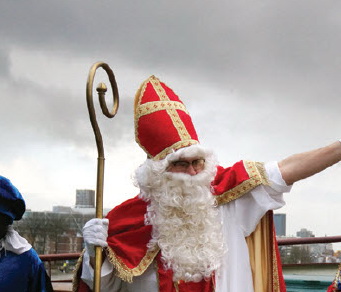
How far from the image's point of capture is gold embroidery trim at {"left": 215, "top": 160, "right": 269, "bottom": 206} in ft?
12.4

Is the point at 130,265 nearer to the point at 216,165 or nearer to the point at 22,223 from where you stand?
the point at 216,165

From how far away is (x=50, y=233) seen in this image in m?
59.1

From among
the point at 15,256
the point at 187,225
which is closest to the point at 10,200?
the point at 15,256

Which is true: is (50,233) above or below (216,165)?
above

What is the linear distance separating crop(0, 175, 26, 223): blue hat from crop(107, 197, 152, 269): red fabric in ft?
2.07

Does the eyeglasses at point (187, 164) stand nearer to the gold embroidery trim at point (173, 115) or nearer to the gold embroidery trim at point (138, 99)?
the gold embroidery trim at point (173, 115)

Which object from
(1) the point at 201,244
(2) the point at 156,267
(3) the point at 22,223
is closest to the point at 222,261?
(1) the point at 201,244

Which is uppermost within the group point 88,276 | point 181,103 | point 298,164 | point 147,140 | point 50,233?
point 50,233

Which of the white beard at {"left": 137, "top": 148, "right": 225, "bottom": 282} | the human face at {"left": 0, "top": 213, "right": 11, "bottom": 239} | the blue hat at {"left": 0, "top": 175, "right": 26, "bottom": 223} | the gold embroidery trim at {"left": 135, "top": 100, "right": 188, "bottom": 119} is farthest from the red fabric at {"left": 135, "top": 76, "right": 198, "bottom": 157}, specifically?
the human face at {"left": 0, "top": 213, "right": 11, "bottom": 239}

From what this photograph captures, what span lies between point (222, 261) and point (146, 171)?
2.29ft

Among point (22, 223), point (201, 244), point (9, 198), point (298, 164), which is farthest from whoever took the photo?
point (22, 223)

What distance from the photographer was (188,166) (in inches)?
153

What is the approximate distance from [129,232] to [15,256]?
86 cm

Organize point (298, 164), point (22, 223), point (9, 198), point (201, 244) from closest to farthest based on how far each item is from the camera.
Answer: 1. point (298, 164)
2. point (201, 244)
3. point (9, 198)
4. point (22, 223)
